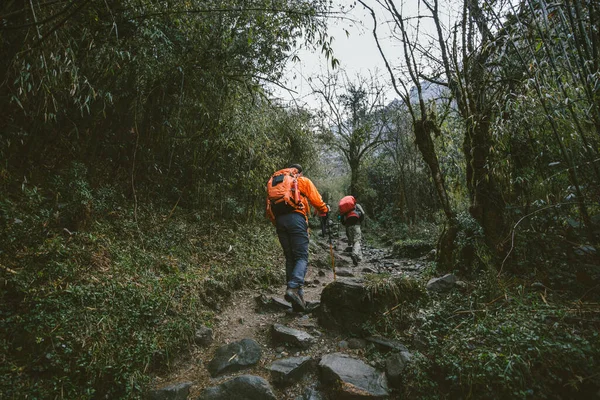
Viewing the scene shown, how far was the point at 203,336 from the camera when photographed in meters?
3.35

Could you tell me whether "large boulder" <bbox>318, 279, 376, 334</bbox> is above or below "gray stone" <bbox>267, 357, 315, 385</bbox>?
above

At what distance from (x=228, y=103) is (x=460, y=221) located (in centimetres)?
464

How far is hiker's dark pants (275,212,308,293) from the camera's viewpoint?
432 centimetres

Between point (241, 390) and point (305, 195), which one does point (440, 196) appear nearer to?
point (305, 195)

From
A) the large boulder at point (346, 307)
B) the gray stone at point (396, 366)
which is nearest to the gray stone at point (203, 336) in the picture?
the large boulder at point (346, 307)

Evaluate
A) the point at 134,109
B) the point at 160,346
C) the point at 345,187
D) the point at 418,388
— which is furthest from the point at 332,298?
the point at 345,187

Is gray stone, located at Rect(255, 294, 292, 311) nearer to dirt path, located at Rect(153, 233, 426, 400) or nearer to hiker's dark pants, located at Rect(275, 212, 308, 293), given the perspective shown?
dirt path, located at Rect(153, 233, 426, 400)

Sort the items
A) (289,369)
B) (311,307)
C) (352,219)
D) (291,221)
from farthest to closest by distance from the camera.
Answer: (352,219) → (291,221) → (311,307) → (289,369)

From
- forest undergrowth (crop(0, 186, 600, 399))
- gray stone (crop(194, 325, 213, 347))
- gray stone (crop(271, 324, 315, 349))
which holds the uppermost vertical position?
forest undergrowth (crop(0, 186, 600, 399))

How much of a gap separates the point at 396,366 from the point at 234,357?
5.38ft

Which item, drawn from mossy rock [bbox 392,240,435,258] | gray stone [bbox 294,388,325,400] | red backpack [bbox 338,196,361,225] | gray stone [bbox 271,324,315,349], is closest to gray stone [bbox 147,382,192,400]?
gray stone [bbox 294,388,325,400]

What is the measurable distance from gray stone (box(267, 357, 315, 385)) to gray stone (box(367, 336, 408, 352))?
27.2 inches

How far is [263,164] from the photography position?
7465 millimetres

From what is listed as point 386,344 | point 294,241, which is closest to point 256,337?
point 294,241
